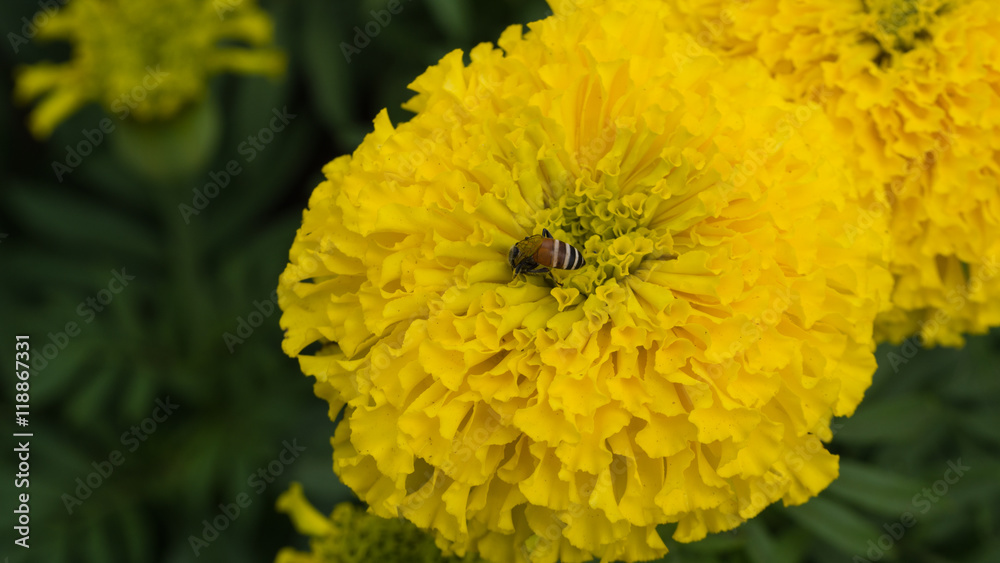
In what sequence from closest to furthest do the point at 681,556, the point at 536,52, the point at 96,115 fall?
the point at 536,52
the point at 681,556
the point at 96,115

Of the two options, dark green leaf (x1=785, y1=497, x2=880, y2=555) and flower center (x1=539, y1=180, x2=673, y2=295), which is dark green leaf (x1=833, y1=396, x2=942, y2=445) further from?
flower center (x1=539, y1=180, x2=673, y2=295)

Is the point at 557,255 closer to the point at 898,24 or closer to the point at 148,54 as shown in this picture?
the point at 898,24

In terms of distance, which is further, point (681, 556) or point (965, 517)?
point (965, 517)

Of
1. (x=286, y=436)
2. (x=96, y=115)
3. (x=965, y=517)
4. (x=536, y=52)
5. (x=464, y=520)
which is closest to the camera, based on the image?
(x=464, y=520)

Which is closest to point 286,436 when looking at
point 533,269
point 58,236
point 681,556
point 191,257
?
point 191,257

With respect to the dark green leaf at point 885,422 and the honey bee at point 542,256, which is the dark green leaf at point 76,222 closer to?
the honey bee at point 542,256

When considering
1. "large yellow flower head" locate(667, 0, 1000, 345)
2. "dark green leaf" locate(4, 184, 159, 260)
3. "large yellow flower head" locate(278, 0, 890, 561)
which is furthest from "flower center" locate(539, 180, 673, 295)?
"dark green leaf" locate(4, 184, 159, 260)

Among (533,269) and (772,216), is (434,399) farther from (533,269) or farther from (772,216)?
(772,216)
